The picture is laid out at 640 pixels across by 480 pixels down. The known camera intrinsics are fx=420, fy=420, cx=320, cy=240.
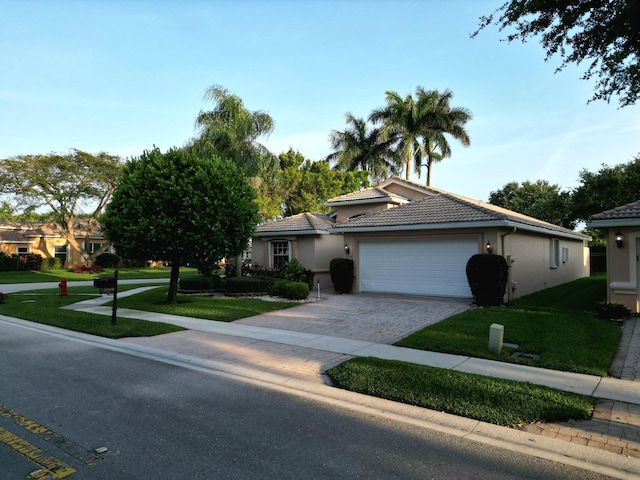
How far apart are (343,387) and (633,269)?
34.1 feet

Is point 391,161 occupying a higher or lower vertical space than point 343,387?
higher

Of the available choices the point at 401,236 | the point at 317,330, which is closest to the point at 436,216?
the point at 401,236

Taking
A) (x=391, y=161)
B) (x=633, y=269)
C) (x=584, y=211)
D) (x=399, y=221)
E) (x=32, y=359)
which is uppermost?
(x=391, y=161)

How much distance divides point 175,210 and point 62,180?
28.4 m

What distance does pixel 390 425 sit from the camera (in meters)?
5.13

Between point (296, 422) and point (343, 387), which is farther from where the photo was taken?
point (343, 387)

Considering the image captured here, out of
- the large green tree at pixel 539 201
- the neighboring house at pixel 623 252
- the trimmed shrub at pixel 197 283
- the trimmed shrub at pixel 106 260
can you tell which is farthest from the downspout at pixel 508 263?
the trimmed shrub at pixel 106 260

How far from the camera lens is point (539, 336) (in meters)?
9.46

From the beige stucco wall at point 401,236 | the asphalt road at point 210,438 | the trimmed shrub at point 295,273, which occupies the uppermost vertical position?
the beige stucco wall at point 401,236

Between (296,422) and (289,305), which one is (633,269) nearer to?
(289,305)

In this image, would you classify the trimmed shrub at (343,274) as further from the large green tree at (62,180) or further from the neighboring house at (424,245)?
the large green tree at (62,180)

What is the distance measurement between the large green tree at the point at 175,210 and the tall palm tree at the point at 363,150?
76.2ft

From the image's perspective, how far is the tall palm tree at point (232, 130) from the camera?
22531mm

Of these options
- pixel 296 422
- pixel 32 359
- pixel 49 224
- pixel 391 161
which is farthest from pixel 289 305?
pixel 49 224
